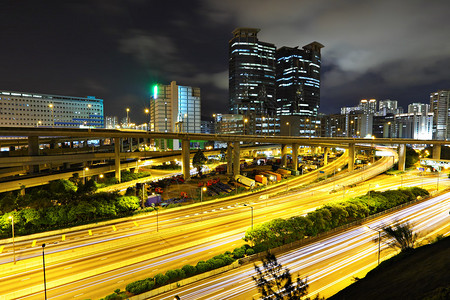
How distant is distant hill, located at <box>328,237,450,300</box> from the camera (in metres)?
18.4

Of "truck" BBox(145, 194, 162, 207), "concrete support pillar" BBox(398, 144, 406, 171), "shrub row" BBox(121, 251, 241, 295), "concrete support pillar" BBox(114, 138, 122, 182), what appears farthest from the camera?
"concrete support pillar" BBox(398, 144, 406, 171)

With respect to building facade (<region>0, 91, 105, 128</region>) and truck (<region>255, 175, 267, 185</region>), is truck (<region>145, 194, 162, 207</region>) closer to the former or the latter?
truck (<region>255, 175, 267, 185</region>)

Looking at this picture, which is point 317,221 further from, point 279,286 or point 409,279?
point 279,286

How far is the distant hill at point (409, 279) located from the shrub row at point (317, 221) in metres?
9.47

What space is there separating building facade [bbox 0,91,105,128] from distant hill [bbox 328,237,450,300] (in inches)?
6367

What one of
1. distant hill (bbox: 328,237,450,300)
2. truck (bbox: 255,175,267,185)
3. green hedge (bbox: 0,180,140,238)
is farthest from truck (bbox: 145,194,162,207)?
distant hill (bbox: 328,237,450,300)

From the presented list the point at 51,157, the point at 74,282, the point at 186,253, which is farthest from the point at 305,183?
the point at 51,157

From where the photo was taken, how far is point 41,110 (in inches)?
6836

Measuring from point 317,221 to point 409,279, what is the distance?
14204 millimetres

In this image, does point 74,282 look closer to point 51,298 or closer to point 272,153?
point 51,298

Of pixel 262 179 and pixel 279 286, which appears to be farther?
pixel 262 179

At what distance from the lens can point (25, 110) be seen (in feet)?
549

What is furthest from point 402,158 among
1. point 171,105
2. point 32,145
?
point 171,105

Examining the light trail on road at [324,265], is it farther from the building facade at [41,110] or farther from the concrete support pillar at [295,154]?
the building facade at [41,110]
